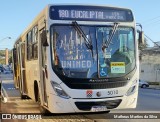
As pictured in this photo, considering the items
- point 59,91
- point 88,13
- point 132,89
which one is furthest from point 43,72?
point 132,89

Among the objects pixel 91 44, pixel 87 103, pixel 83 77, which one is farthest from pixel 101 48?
pixel 87 103

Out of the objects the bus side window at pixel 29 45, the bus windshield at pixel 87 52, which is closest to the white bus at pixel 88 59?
the bus windshield at pixel 87 52

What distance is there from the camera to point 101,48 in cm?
984

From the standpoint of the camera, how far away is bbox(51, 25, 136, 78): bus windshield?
31.8 ft

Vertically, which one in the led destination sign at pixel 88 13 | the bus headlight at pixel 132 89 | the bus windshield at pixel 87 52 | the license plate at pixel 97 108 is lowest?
the license plate at pixel 97 108

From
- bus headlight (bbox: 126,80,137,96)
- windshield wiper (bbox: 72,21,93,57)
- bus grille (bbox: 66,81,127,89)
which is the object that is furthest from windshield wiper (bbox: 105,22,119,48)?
bus headlight (bbox: 126,80,137,96)

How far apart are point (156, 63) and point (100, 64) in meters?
46.3

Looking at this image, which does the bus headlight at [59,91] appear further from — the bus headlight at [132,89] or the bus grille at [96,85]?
the bus headlight at [132,89]

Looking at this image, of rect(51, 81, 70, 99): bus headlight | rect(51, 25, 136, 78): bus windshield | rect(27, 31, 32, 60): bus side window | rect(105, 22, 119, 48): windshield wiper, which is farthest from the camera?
rect(27, 31, 32, 60): bus side window

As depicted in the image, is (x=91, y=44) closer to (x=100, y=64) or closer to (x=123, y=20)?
(x=100, y=64)

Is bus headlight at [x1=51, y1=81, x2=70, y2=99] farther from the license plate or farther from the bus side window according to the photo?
the bus side window

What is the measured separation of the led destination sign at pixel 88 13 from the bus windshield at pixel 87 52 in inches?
12.0

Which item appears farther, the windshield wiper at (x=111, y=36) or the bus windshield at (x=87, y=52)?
the windshield wiper at (x=111, y=36)

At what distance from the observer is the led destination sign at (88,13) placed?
32.7 ft
